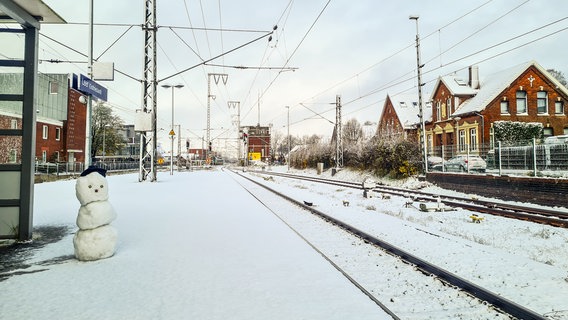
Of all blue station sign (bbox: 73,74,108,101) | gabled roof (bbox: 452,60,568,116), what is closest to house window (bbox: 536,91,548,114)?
gabled roof (bbox: 452,60,568,116)

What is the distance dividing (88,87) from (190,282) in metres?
5.16

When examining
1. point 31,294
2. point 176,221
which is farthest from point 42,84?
point 31,294

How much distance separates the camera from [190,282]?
4.60m

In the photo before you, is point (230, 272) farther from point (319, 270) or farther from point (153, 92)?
point (153, 92)

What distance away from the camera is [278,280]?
4703 mm

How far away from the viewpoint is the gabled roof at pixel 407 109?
150 feet

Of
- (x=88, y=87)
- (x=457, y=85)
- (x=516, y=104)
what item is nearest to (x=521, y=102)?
(x=516, y=104)

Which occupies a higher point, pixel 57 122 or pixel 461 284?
pixel 57 122

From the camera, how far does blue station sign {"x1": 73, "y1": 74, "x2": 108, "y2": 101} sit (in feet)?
23.5

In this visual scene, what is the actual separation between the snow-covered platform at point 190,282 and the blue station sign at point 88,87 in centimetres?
311

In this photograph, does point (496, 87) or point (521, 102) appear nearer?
point (496, 87)

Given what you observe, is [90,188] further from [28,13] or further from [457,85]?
[457,85]

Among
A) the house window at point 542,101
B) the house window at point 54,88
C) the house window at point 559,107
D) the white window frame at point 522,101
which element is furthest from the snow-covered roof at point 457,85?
the house window at point 54,88

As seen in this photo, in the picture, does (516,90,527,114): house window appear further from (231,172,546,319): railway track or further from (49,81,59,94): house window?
(49,81,59,94): house window
